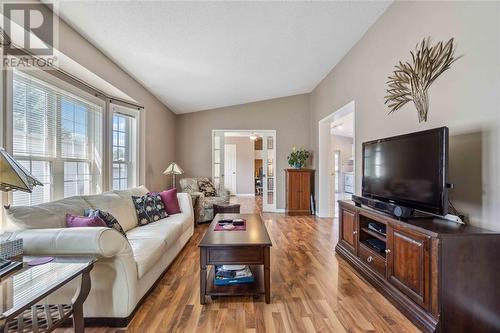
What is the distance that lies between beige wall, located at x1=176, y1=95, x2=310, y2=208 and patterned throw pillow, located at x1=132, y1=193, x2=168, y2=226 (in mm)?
2799

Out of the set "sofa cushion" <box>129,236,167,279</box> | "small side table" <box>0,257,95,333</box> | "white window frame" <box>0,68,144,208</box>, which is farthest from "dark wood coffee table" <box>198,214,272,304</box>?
"white window frame" <box>0,68,144,208</box>

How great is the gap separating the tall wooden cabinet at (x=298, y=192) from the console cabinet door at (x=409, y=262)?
3685mm

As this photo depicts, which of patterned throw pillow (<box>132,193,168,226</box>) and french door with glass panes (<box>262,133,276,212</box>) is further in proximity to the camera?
french door with glass panes (<box>262,133,276,212</box>)

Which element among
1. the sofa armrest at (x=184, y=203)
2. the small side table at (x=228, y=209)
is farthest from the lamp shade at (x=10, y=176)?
the small side table at (x=228, y=209)

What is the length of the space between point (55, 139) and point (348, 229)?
3.52 m

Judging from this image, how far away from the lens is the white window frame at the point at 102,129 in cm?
198

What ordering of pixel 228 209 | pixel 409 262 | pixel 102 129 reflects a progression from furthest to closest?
pixel 228 209, pixel 102 129, pixel 409 262

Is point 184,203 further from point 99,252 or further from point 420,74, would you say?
point 420,74

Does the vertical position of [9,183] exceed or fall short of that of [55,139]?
it falls short

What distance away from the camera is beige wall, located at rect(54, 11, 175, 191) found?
2383 mm

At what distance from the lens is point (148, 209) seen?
3166 millimetres

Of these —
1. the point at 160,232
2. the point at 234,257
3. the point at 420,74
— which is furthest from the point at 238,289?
the point at 420,74

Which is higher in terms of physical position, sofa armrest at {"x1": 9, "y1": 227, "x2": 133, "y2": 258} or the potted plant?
the potted plant

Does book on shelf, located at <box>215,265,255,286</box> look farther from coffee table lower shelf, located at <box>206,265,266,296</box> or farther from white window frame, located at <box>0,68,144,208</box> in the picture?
white window frame, located at <box>0,68,144,208</box>
